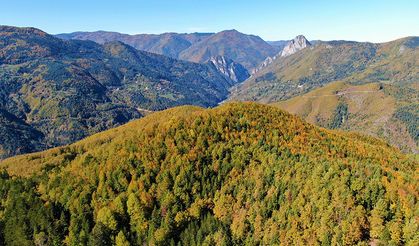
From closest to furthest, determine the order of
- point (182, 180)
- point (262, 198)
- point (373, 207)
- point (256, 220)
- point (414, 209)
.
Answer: point (414, 209)
point (373, 207)
point (256, 220)
point (262, 198)
point (182, 180)

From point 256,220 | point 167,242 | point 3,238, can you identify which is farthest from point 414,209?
point 3,238

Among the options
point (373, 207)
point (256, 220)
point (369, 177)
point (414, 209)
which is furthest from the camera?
point (256, 220)

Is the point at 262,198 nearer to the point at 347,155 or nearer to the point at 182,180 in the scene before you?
the point at 182,180

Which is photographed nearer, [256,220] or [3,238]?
[256,220]

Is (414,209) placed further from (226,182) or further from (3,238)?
(3,238)

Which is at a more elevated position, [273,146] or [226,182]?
[273,146]

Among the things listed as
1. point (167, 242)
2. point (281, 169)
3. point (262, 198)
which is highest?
point (281, 169)
